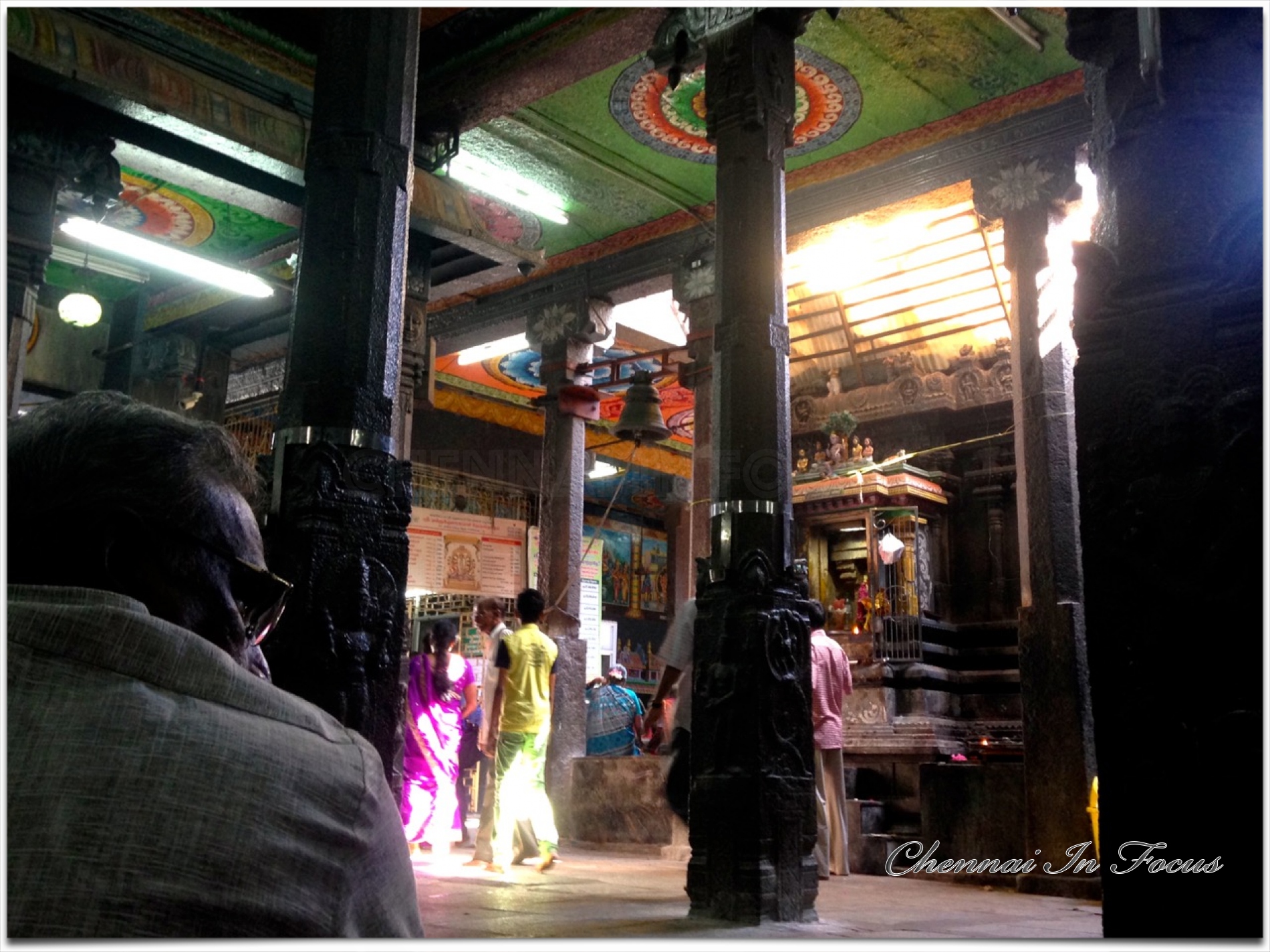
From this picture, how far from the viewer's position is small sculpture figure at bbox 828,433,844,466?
14.3 metres

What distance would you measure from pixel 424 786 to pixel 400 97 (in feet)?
18.5

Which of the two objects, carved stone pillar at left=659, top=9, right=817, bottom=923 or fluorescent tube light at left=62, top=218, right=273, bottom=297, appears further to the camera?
fluorescent tube light at left=62, top=218, right=273, bottom=297

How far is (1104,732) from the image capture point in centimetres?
150

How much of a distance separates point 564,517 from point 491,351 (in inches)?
200

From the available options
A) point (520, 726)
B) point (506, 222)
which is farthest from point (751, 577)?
point (506, 222)

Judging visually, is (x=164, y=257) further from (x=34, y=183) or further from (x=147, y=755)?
(x=147, y=755)

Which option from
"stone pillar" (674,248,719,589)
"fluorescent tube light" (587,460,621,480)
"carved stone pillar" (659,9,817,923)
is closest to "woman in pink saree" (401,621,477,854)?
"stone pillar" (674,248,719,589)

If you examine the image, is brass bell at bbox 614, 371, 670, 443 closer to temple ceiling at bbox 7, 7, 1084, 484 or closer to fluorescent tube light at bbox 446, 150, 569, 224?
temple ceiling at bbox 7, 7, 1084, 484

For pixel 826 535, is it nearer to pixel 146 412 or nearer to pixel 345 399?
pixel 345 399

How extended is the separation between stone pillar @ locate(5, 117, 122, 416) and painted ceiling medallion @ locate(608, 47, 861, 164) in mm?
3698

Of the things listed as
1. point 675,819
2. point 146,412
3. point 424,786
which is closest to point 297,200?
point 424,786

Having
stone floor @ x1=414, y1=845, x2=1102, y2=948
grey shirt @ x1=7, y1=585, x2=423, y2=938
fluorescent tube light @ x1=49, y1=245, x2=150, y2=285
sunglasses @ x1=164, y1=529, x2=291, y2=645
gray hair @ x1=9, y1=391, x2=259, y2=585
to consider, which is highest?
fluorescent tube light @ x1=49, y1=245, x2=150, y2=285

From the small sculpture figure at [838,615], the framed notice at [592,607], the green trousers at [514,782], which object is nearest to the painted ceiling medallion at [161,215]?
the green trousers at [514,782]

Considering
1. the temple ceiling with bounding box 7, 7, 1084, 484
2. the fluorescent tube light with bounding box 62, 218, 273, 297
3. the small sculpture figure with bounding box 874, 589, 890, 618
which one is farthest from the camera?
the small sculpture figure with bounding box 874, 589, 890, 618
